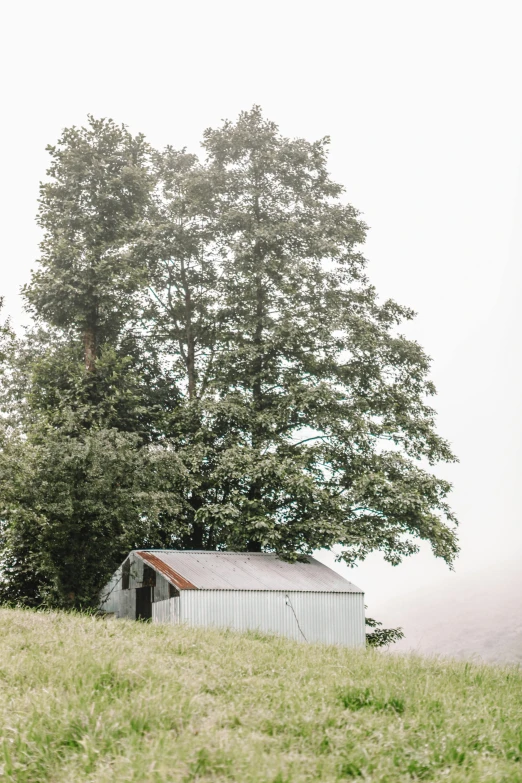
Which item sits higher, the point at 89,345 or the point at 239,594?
the point at 89,345

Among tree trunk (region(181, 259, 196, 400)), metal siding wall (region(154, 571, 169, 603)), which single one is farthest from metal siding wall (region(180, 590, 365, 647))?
tree trunk (region(181, 259, 196, 400))

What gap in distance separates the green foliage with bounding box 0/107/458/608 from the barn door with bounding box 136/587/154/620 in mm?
2009

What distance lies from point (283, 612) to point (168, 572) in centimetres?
399

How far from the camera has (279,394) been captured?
27.8 metres

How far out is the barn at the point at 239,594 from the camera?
2125 cm

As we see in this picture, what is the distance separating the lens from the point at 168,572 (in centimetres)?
2170

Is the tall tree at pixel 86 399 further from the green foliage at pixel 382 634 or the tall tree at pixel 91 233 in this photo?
the green foliage at pixel 382 634

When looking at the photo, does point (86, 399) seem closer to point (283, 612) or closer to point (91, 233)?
point (91, 233)

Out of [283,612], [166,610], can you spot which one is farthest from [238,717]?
[283,612]

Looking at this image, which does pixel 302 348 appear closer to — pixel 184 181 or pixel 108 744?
pixel 184 181

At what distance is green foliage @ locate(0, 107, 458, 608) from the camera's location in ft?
79.3

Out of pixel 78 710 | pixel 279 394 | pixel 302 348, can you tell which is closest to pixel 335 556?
pixel 279 394

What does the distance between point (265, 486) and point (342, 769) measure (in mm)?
20182

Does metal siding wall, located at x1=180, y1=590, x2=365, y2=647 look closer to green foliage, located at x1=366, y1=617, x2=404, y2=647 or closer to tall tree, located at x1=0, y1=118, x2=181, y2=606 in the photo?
green foliage, located at x1=366, y1=617, x2=404, y2=647
